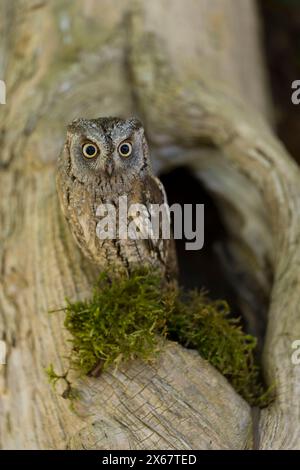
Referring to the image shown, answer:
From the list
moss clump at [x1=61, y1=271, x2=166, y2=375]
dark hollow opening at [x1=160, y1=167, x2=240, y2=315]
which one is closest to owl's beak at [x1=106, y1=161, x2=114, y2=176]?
moss clump at [x1=61, y1=271, x2=166, y2=375]

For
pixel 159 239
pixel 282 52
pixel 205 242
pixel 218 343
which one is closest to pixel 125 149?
pixel 159 239

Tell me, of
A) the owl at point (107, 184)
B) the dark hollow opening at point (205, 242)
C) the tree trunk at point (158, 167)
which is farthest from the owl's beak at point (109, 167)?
the dark hollow opening at point (205, 242)

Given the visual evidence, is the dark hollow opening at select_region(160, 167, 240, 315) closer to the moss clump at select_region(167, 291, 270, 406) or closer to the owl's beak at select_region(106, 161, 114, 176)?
the moss clump at select_region(167, 291, 270, 406)

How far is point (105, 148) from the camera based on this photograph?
2.07 meters

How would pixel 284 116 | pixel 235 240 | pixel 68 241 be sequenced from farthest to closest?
pixel 284 116 < pixel 235 240 < pixel 68 241

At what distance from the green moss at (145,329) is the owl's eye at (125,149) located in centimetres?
46

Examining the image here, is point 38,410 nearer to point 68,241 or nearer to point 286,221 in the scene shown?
point 68,241

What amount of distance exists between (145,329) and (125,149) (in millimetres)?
635

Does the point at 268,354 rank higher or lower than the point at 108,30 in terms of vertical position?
lower

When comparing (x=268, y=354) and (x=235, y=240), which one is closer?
(x=268, y=354)

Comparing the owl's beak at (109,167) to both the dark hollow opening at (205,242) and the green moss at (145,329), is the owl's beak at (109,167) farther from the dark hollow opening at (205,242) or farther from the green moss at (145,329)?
the dark hollow opening at (205,242)

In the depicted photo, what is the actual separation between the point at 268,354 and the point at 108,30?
2012 millimetres
